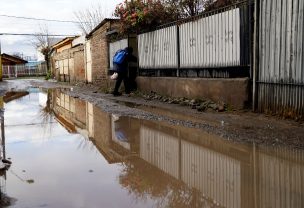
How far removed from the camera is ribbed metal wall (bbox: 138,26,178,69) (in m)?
12.4

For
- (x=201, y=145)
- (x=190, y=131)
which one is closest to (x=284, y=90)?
(x=190, y=131)

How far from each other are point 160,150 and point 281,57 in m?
3.55

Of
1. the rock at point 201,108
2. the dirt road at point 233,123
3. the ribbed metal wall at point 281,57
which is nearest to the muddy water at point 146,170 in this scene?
the dirt road at point 233,123

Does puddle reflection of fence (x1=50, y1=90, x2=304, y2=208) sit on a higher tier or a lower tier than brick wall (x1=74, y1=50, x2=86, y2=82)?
lower

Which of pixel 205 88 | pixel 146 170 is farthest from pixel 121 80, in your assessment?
pixel 146 170

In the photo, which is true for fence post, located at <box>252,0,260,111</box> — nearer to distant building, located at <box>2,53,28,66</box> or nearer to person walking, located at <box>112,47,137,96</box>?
person walking, located at <box>112,47,137,96</box>

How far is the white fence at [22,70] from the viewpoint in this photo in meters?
54.8

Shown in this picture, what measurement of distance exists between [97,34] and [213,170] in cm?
1805

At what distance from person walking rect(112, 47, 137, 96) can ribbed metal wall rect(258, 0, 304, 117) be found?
748cm

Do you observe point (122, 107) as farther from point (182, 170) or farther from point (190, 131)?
point (182, 170)

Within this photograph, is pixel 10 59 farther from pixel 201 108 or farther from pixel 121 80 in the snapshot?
pixel 201 108

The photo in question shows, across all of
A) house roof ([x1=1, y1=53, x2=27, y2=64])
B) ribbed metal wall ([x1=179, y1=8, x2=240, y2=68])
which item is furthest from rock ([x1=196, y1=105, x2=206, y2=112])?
house roof ([x1=1, y1=53, x2=27, y2=64])

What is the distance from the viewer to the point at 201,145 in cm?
588

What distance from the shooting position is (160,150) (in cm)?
576
